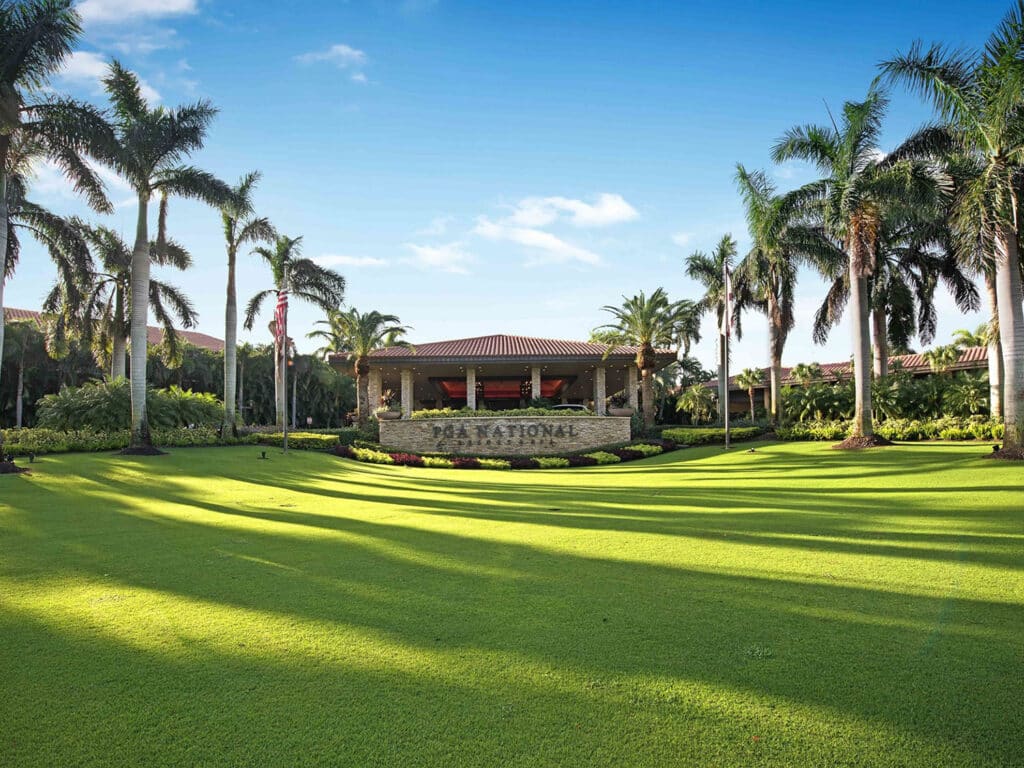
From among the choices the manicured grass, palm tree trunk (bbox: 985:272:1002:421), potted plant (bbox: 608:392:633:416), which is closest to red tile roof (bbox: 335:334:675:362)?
potted plant (bbox: 608:392:633:416)

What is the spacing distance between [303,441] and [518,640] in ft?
78.8

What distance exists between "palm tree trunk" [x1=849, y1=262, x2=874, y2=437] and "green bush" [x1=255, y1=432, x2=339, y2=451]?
67.3 feet

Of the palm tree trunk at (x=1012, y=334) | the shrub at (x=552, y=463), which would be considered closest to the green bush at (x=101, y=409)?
the shrub at (x=552, y=463)

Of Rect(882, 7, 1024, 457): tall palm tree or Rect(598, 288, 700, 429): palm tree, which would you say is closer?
Rect(882, 7, 1024, 457): tall palm tree

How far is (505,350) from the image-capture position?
109ft

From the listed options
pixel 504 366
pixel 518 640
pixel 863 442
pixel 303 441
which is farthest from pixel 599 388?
pixel 518 640

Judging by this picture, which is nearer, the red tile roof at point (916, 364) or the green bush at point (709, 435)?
the green bush at point (709, 435)

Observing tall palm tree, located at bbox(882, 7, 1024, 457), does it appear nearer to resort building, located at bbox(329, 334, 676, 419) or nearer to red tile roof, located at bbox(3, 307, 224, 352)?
resort building, located at bbox(329, 334, 676, 419)

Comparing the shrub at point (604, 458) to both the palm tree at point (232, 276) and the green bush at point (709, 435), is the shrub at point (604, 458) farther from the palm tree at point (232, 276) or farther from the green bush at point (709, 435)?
the palm tree at point (232, 276)

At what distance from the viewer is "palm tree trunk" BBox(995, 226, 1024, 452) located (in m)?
13.8

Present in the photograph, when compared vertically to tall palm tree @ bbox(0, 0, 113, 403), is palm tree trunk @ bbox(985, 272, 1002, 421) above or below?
below

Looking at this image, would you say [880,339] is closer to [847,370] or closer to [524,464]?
[524,464]

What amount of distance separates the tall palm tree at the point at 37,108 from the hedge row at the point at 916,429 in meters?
25.0

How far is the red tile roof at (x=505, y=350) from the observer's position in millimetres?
31766
